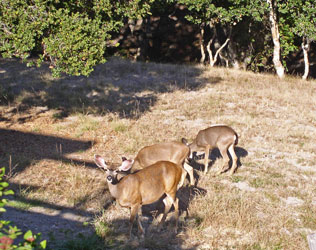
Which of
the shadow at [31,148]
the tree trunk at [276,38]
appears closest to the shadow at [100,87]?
the shadow at [31,148]

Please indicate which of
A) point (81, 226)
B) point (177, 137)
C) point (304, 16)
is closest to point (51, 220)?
point (81, 226)

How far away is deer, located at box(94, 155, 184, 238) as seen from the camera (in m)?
7.52

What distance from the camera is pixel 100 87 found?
19.0 meters

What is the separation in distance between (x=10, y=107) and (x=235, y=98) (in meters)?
8.22

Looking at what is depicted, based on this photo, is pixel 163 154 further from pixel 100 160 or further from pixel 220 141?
pixel 100 160

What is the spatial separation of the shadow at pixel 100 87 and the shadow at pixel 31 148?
1.92 m

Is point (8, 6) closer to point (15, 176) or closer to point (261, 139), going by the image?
point (15, 176)

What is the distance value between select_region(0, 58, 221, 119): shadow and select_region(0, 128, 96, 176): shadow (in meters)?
1.92

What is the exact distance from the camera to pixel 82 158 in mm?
11781

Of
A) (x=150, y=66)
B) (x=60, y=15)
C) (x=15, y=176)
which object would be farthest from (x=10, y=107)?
(x=150, y=66)

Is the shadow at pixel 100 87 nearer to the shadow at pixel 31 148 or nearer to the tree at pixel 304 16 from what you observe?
the shadow at pixel 31 148

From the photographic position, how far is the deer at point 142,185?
7.52 m

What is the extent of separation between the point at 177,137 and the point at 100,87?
251 inches

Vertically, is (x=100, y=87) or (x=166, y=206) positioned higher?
(x=100, y=87)
